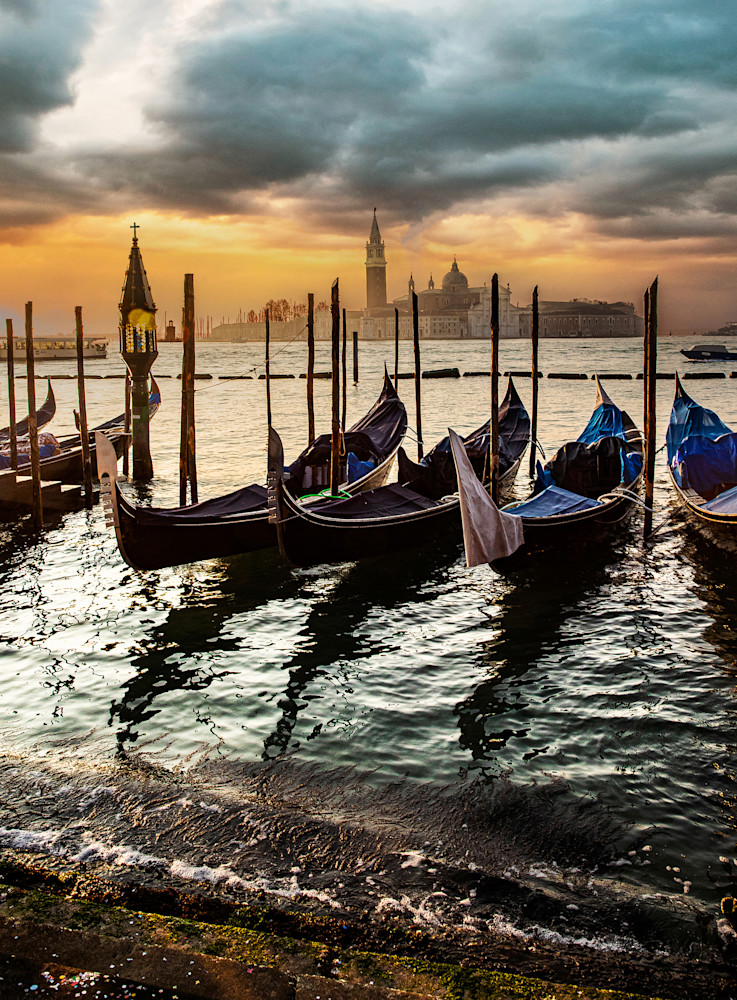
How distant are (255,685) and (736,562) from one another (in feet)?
18.0

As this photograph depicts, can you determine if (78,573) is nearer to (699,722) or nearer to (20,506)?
(20,506)

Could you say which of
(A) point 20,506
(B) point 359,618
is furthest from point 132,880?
(A) point 20,506

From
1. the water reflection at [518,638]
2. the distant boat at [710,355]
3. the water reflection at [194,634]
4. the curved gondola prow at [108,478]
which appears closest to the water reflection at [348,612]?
the water reflection at [194,634]

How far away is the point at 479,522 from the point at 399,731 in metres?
2.28

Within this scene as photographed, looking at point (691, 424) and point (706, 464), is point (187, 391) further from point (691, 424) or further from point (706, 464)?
point (691, 424)

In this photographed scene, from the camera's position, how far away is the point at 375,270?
575 ft

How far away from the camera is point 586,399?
100ft

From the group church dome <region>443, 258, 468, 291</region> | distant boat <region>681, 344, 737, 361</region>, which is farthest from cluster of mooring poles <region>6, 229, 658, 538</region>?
church dome <region>443, 258, 468, 291</region>

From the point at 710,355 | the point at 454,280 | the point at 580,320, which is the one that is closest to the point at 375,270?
the point at 454,280

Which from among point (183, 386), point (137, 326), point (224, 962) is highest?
point (137, 326)

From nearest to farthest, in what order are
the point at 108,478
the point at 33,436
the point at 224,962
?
1. the point at 224,962
2. the point at 108,478
3. the point at 33,436

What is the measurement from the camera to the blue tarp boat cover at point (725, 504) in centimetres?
816

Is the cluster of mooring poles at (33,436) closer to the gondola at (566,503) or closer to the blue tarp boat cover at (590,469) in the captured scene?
the gondola at (566,503)

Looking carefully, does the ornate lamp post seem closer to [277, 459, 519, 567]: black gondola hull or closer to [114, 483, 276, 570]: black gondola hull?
[277, 459, 519, 567]: black gondola hull
